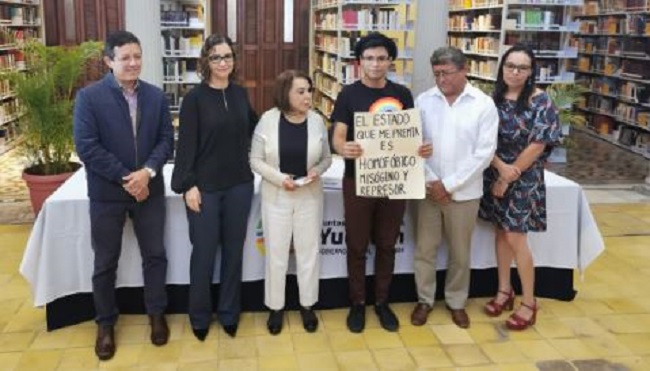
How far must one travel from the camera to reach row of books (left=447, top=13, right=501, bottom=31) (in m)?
8.99

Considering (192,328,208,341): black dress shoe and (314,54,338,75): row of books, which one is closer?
(192,328,208,341): black dress shoe

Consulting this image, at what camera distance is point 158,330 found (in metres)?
3.39

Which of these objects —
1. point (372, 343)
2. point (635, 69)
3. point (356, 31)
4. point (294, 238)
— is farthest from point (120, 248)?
point (635, 69)

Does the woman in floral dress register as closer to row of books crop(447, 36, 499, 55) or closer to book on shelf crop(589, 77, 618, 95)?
row of books crop(447, 36, 499, 55)

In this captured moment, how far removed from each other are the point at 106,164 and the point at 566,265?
2.79m

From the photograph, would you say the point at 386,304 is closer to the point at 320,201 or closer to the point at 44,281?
the point at 320,201

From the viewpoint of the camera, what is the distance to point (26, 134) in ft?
17.5

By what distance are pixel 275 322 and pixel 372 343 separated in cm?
55

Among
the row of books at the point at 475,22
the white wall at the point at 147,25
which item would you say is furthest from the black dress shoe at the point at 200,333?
the row of books at the point at 475,22

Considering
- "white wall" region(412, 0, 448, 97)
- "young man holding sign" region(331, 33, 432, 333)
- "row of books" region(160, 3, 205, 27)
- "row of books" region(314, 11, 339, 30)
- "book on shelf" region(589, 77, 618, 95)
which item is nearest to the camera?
"young man holding sign" region(331, 33, 432, 333)

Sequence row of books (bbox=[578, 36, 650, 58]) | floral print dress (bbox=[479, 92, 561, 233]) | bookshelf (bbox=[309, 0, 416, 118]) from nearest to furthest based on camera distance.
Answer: floral print dress (bbox=[479, 92, 561, 233]) < bookshelf (bbox=[309, 0, 416, 118]) < row of books (bbox=[578, 36, 650, 58])

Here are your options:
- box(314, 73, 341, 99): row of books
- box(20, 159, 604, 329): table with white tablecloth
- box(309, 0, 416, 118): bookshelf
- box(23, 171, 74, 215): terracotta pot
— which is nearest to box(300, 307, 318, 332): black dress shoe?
box(20, 159, 604, 329): table with white tablecloth

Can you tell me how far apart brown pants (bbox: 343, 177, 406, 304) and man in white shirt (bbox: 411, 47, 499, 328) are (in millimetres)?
197

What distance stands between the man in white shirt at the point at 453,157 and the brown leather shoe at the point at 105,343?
172cm
